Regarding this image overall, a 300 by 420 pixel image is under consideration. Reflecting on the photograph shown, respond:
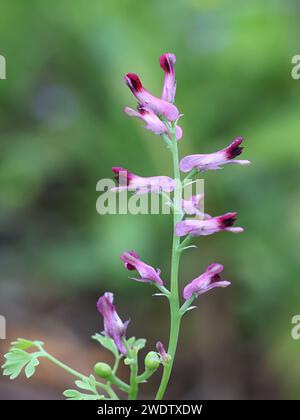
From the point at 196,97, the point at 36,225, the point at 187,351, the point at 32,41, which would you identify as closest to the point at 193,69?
the point at 196,97

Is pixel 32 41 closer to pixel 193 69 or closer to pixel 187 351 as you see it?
pixel 193 69

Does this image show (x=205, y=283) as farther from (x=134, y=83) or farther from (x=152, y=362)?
(x=134, y=83)

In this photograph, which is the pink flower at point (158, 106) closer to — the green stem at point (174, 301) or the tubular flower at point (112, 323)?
the green stem at point (174, 301)

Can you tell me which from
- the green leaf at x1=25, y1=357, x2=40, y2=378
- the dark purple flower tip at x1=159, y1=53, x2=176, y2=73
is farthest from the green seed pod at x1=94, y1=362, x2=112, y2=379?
the dark purple flower tip at x1=159, y1=53, x2=176, y2=73

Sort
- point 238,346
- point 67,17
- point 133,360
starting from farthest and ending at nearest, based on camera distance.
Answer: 1. point 67,17
2. point 238,346
3. point 133,360

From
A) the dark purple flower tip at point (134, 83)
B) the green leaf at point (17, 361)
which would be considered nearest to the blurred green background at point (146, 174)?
the green leaf at point (17, 361)

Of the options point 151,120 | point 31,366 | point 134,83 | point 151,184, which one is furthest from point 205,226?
point 31,366
